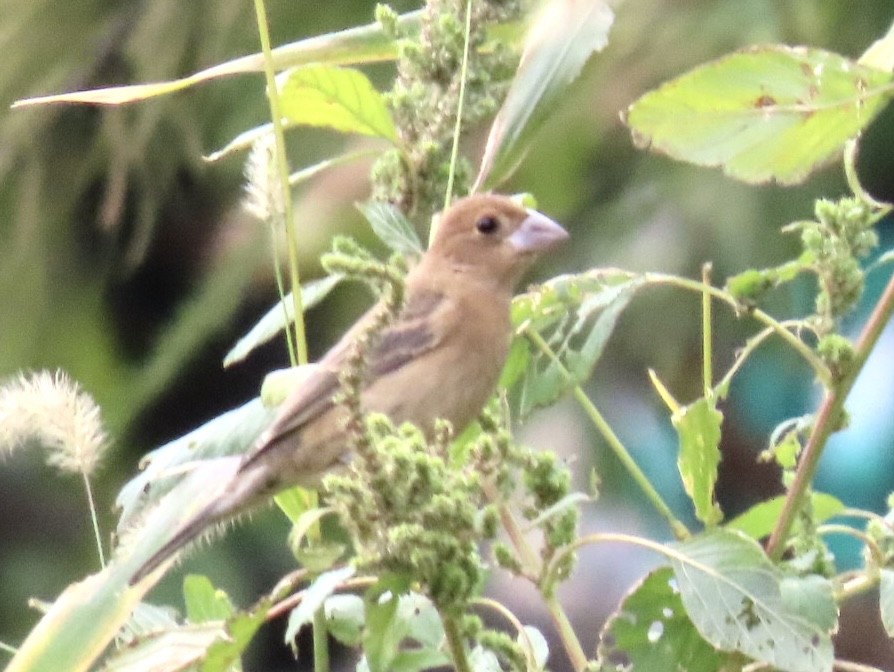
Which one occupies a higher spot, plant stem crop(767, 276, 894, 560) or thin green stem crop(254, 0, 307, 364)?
thin green stem crop(254, 0, 307, 364)

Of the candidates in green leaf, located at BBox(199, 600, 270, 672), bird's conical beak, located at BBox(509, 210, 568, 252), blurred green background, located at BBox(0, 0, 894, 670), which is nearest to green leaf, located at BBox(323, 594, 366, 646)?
green leaf, located at BBox(199, 600, 270, 672)

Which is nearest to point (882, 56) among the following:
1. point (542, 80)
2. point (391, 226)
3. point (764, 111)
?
point (764, 111)

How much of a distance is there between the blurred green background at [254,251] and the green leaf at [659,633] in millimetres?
825

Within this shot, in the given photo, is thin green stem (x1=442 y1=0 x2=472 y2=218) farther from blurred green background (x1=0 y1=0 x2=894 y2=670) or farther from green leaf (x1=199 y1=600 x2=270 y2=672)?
blurred green background (x1=0 y1=0 x2=894 y2=670)

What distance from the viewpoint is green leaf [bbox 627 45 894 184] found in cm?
61

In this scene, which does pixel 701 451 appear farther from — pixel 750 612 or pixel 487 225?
pixel 487 225

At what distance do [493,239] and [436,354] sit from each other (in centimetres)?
15

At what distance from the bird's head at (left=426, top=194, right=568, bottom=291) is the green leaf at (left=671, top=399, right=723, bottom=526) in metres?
0.58

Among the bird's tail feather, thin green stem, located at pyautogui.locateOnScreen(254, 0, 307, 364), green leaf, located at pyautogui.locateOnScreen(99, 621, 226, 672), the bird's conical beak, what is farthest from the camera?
the bird's conical beak

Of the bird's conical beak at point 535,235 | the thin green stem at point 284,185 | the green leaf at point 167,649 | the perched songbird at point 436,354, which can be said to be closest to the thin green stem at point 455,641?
the green leaf at point 167,649

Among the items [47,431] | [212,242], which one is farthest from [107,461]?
[47,431]

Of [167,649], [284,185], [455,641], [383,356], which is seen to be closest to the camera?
[455,641]

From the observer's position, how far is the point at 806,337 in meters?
1.62

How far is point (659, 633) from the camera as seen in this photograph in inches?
27.8
